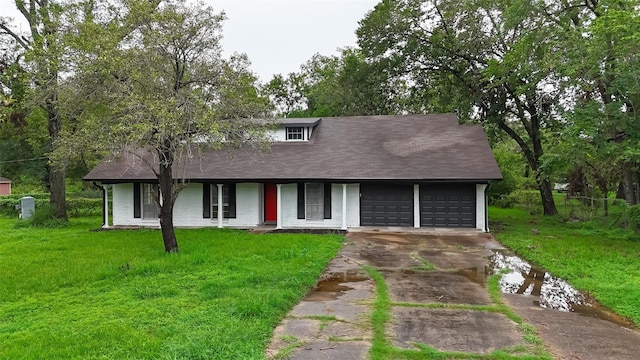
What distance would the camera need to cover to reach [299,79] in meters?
44.2

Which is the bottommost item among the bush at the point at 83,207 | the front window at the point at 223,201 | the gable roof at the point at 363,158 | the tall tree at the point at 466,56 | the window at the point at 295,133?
the bush at the point at 83,207

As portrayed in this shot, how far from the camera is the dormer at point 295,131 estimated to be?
→ 737 inches

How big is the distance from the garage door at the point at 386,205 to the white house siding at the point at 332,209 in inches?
9.3

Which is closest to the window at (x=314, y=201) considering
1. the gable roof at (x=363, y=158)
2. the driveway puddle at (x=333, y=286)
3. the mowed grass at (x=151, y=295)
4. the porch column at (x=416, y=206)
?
the gable roof at (x=363, y=158)

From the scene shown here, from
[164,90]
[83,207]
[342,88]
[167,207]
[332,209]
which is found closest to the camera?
[164,90]

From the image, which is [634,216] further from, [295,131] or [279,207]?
[295,131]

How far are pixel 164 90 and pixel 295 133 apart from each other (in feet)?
30.8

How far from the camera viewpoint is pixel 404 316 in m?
6.03

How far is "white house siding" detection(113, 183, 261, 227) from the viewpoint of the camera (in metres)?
16.7

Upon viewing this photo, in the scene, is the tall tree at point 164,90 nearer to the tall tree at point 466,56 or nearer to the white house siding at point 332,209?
the white house siding at point 332,209

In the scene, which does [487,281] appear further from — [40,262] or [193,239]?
[40,262]

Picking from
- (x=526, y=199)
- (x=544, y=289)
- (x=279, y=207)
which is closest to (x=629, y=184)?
(x=544, y=289)

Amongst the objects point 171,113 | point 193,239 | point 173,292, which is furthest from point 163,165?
point 173,292

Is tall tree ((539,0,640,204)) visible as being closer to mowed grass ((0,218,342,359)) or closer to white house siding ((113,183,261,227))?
mowed grass ((0,218,342,359))
